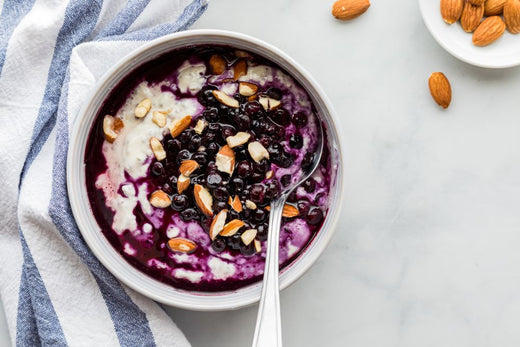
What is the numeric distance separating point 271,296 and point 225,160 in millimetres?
276

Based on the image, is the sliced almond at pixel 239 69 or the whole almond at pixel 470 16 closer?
the sliced almond at pixel 239 69

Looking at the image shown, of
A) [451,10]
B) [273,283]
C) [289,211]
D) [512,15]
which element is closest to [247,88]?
[289,211]

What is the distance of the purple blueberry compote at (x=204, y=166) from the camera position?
3.94 feet

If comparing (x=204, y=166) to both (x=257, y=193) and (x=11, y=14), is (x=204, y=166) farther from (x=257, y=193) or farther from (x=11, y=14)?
(x=11, y=14)

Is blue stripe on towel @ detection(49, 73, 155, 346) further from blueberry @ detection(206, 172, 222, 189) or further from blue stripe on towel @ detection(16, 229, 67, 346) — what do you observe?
blueberry @ detection(206, 172, 222, 189)

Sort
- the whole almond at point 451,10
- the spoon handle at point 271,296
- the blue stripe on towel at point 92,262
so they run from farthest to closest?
the whole almond at point 451,10 < the blue stripe on towel at point 92,262 < the spoon handle at point 271,296

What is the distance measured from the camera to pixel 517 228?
4.63ft

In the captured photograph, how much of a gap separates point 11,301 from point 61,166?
0.30m

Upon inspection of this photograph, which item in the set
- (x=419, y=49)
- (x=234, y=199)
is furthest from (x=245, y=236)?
(x=419, y=49)

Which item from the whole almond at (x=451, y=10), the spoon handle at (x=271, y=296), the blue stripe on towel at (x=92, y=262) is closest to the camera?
the spoon handle at (x=271, y=296)

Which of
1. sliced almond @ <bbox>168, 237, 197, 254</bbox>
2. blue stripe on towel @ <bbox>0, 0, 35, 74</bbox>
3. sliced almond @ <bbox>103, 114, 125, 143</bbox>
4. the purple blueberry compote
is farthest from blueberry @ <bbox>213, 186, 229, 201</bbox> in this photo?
blue stripe on towel @ <bbox>0, 0, 35, 74</bbox>

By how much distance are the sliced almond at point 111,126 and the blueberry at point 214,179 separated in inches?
7.9

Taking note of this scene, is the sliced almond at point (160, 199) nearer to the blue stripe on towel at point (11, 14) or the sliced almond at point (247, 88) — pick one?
the sliced almond at point (247, 88)

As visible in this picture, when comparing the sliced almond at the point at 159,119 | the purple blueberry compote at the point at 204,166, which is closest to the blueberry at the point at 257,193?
the purple blueberry compote at the point at 204,166
